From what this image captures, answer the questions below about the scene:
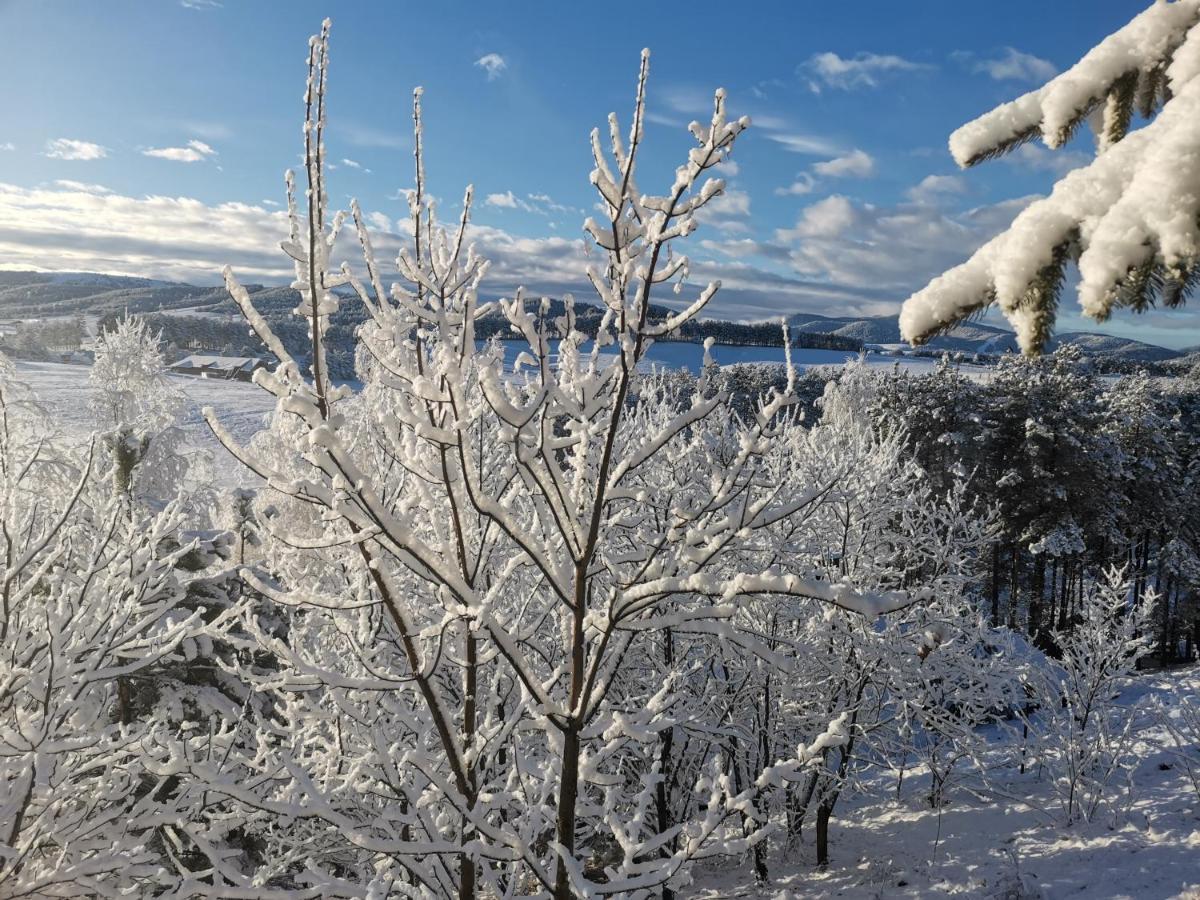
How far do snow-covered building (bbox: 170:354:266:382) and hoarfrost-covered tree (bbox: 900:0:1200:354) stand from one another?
62756mm

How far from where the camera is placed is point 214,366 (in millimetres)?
65938

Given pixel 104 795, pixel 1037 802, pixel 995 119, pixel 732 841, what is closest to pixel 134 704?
pixel 104 795

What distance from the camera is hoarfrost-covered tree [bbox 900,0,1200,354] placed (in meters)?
1.11

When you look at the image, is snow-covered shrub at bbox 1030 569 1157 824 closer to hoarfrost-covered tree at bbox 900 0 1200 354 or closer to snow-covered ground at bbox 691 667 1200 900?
snow-covered ground at bbox 691 667 1200 900

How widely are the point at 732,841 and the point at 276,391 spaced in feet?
7.82

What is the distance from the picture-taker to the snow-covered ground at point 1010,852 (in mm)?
7895

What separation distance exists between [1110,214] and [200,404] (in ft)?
159

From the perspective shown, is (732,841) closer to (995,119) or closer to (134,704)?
(995,119)

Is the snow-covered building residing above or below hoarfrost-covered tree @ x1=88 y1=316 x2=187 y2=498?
above

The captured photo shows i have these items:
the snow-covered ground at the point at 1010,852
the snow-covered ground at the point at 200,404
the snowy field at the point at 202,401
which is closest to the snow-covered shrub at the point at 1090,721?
the snow-covered ground at the point at 1010,852

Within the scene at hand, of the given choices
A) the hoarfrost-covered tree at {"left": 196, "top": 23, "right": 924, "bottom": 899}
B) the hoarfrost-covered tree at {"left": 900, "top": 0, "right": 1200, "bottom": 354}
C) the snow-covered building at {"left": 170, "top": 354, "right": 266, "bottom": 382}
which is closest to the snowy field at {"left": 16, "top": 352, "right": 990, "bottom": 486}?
the snow-covered building at {"left": 170, "top": 354, "right": 266, "bottom": 382}

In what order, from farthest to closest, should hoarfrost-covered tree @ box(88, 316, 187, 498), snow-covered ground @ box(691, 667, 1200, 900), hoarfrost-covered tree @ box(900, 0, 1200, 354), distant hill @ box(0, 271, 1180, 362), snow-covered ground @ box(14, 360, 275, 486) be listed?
1. distant hill @ box(0, 271, 1180, 362)
2. snow-covered ground @ box(14, 360, 275, 486)
3. hoarfrost-covered tree @ box(88, 316, 187, 498)
4. snow-covered ground @ box(691, 667, 1200, 900)
5. hoarfrost-covered tree @ box(900, 0, 1200, 354)

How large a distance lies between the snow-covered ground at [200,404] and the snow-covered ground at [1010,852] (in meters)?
23.9

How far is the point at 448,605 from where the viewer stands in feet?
7.82
